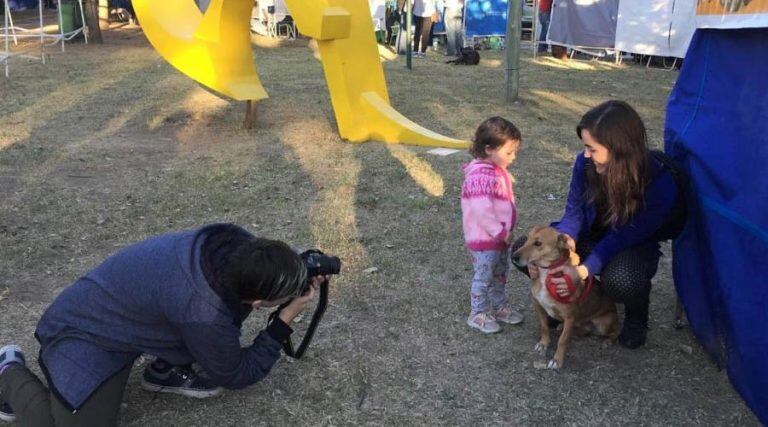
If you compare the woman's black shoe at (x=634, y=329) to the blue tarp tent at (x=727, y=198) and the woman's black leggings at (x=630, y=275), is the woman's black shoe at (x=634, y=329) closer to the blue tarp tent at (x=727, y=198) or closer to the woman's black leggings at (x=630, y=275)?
the woman's black leggings at (x=630, y=275)

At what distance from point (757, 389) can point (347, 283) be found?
2.20 m

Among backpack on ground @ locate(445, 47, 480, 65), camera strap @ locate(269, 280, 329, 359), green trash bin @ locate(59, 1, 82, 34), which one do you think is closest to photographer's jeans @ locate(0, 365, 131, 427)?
camera strap @ locate(269, 280, 329, 359)

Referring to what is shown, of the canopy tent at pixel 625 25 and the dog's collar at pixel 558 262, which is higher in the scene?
the canopy tent at pixel 625 25

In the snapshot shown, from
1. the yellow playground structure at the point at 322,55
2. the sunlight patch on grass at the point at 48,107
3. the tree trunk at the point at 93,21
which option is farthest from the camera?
the tree trunk at the point at 93,21

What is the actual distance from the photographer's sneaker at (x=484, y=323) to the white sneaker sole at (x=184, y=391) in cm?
130

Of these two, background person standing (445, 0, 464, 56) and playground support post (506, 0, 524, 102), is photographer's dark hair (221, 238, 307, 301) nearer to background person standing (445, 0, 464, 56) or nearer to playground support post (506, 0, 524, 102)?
playground support post (506, 0, 524, 102)

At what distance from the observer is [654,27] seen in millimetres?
13383

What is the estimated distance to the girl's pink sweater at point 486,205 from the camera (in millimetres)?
3250

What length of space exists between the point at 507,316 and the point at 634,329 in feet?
2.07

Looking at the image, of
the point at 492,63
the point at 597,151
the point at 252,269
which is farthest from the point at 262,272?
the point at 492,63

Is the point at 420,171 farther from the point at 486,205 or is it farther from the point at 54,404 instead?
the point at 54,404

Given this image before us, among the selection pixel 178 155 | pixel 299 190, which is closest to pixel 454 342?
pixel 299 190

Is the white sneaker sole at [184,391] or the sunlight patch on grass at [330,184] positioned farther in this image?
the sunlight patch on grass at [330,184]

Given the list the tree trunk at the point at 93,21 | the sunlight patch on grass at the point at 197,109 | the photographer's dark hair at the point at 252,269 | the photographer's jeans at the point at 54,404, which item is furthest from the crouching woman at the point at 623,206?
the tree trunk at the point at 93,21
